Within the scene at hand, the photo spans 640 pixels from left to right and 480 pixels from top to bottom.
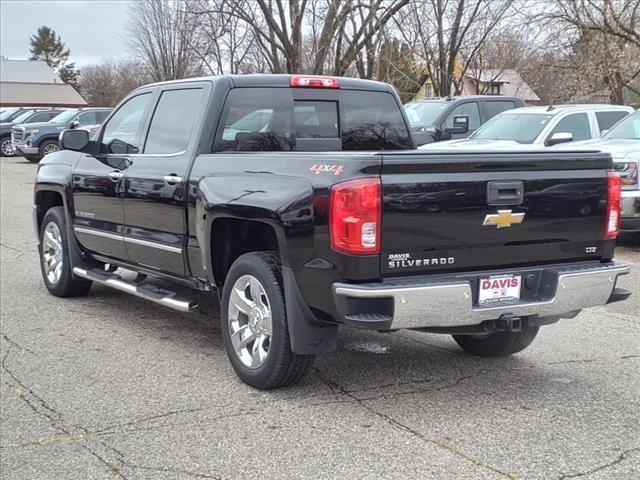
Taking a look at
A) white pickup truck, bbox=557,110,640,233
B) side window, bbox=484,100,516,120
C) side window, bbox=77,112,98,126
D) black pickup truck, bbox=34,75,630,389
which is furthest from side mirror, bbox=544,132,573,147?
side window, bbox=77,112,98,126

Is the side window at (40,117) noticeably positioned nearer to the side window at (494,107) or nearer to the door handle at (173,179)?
the side window at (494,107)

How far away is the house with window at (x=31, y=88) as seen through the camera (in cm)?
8050

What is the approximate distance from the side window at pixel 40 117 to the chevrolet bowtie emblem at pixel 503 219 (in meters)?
29.4

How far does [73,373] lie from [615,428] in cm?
335

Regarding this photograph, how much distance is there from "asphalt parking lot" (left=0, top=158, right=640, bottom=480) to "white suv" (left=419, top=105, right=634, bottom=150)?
230 inches

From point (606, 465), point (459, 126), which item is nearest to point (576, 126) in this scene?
point (459, 126)

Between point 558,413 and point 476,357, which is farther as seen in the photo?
point 476,357

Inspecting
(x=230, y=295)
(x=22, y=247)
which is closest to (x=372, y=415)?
(x=230, y=295)

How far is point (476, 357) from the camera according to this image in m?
5.62

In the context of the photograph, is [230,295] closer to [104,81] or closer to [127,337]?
[127,337]

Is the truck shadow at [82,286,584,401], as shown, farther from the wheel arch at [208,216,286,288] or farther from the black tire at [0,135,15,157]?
the black tire at [0,135,15,157]

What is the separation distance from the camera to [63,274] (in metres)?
7.37

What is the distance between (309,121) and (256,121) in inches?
16.8

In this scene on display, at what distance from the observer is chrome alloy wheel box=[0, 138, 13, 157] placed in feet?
109
